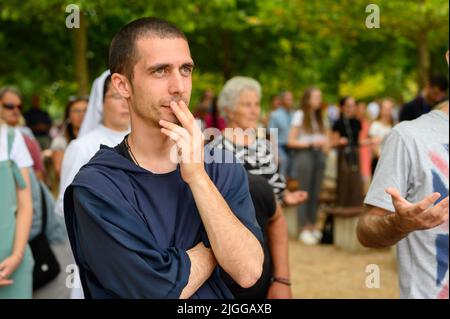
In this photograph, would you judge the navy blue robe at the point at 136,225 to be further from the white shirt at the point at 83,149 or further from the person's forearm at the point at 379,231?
the white shirt at the point at 83,149

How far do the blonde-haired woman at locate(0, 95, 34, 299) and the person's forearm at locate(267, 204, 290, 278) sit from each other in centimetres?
134

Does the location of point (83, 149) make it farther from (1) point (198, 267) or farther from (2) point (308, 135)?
(2) point (308, 135)

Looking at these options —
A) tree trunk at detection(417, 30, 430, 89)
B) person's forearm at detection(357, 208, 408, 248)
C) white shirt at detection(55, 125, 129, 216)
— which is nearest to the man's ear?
person's forearm at detection(357, 208, 408, 248)

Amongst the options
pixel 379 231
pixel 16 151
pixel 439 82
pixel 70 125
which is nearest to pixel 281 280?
pixel 379 231

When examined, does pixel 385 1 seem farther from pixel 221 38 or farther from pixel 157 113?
pixel 157 113

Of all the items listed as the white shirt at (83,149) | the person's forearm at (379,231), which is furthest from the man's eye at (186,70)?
the white shirt at (83,149)

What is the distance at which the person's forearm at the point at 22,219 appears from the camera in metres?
3.43

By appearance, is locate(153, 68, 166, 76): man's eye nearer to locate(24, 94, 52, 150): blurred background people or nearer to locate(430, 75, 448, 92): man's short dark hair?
locate(430, 75, 448, 92): man's short dark hair

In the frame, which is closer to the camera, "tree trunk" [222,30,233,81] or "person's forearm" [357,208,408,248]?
"person's forearm" [357,208,408,248]

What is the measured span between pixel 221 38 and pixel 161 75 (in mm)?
12943

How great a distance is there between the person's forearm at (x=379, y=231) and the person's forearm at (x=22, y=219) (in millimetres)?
1832

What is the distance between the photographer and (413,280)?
261 cm

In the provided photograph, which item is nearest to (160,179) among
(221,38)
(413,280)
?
(413,280)

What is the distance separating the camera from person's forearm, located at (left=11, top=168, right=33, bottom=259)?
3426 mm
